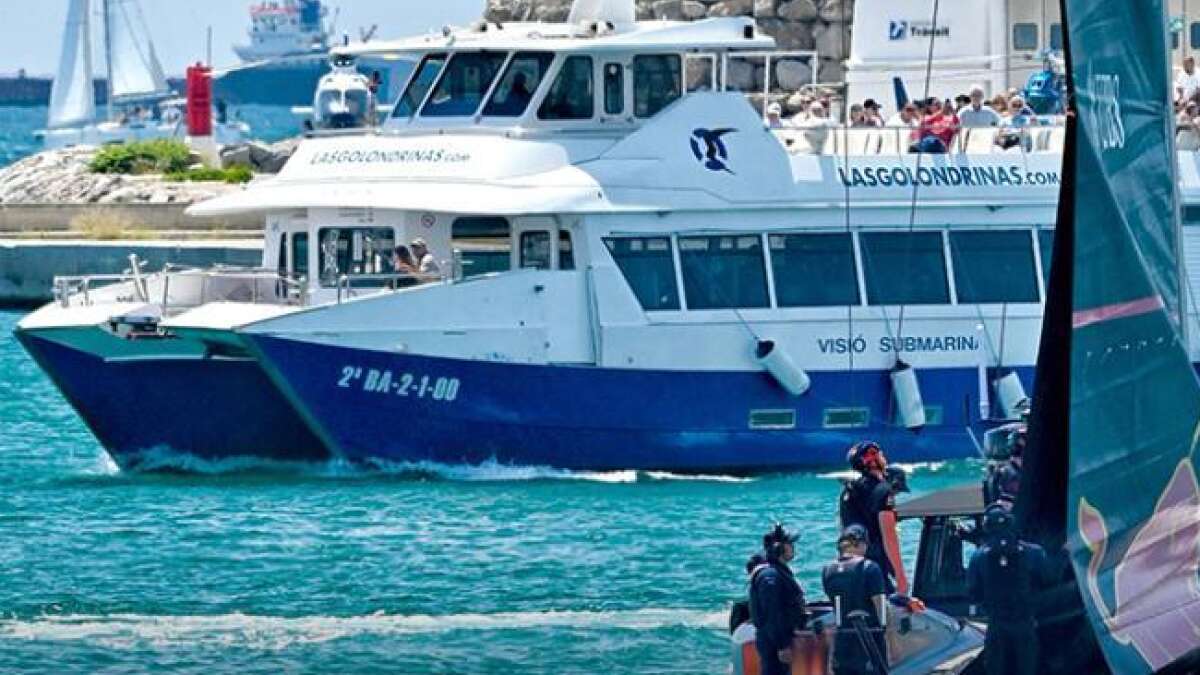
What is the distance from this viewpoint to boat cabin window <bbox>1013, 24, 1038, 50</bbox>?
1499 inches

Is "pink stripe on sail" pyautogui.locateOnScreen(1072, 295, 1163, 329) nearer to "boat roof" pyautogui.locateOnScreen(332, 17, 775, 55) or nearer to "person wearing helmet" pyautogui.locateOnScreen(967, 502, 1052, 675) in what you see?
"person wearing helmet" pyautogui.locateOnScreen(967, 502, 1052, 675)

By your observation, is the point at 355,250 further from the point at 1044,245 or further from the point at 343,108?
the point at 343,108

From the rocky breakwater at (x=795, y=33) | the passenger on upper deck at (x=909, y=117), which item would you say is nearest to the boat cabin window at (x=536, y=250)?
the passenger on upper deck at (x=909, y=117)

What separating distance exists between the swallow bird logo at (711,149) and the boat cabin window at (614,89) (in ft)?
4.27

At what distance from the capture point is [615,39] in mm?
30438

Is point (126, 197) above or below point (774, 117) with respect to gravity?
below

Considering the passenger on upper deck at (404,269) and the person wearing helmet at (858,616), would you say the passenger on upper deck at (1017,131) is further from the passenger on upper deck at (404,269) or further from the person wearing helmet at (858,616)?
the person wearing helmet at (858,616)

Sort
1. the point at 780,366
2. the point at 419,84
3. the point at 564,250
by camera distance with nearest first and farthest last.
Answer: the point at 564,250 → the point at 780,366 → the point at 419,84

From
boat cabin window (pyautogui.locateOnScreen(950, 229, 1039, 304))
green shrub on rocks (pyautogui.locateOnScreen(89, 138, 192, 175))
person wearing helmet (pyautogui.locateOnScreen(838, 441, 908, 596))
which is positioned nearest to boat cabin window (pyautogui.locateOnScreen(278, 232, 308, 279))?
boat cabin window (pyautogui.locateOnScreen(950, 229, 1039, 304))

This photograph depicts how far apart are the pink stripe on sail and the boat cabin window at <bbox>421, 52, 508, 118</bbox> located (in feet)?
47.4

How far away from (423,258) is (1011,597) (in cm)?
1366

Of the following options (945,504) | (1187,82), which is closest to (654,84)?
(1187,82)

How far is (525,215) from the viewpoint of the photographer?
29094 mm

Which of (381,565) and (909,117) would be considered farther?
(909,117)
